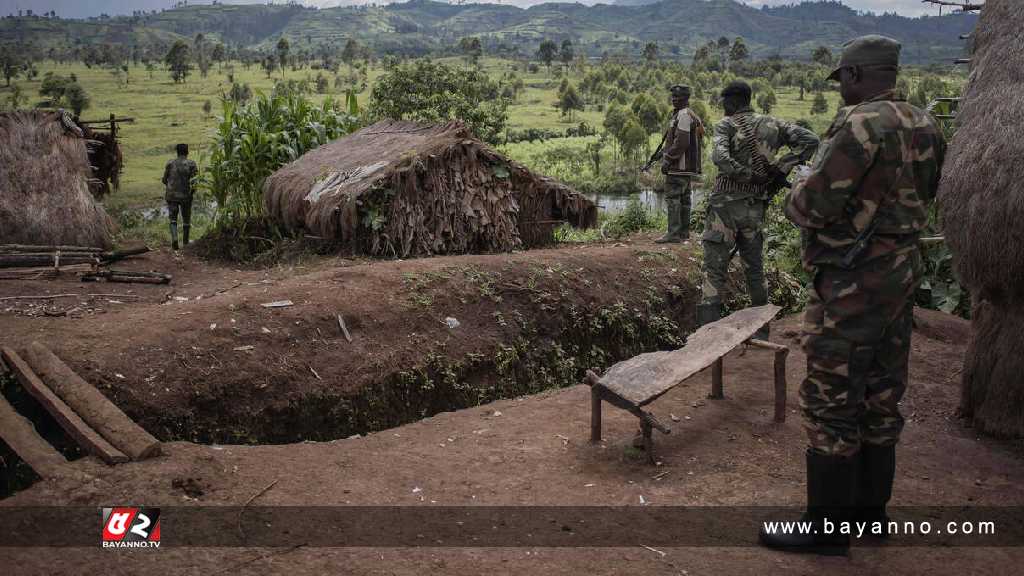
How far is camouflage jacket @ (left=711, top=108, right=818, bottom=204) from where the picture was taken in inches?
261

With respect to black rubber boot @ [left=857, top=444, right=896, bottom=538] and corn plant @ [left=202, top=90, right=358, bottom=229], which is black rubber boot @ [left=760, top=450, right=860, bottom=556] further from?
corn plant @ [left=202, top=90, right=358, bottom=229]

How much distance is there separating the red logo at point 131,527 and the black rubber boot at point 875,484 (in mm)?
3310

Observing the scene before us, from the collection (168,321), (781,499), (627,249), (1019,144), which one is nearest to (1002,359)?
(1019,144)

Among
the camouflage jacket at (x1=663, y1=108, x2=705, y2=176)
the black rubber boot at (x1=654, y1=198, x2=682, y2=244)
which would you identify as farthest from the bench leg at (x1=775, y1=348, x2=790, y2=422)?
the black rubber boot at (x1=654, y1=198, x2=682, y2=244)

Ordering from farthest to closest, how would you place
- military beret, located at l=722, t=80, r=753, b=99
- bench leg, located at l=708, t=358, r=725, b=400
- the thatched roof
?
military beret, located at l=722, t=80, r=753, b=99
bench leg, located at l=708, t=358, r=725, b=400
the thatched roof

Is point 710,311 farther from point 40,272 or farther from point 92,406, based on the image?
point 40,272

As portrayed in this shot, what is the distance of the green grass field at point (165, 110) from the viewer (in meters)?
24.0

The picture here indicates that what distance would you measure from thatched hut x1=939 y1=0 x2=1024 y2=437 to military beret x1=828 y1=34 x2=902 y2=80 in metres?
2.02

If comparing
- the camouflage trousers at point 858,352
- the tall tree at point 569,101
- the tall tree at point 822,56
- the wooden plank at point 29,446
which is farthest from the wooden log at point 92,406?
the tall tree at point 822,56

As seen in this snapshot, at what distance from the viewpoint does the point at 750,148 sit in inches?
267

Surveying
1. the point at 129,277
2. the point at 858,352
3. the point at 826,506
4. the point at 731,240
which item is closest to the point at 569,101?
the point at 129,277

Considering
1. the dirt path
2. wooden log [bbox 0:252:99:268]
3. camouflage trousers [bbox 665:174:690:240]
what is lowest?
the dirt path

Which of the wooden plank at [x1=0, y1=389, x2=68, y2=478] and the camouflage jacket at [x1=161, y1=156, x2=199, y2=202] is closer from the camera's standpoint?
the wooden plank at [x1=0, y1=389, x2=68, y2=478]

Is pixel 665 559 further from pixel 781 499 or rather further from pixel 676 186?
pixel 676 186
